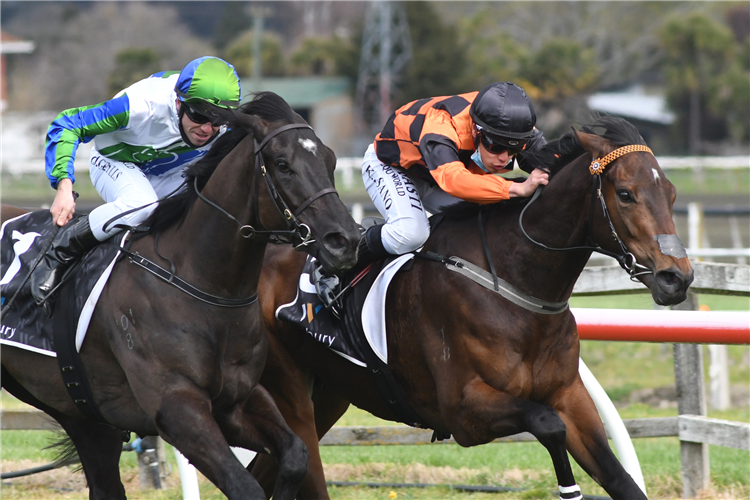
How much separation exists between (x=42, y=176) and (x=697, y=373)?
23103 mm

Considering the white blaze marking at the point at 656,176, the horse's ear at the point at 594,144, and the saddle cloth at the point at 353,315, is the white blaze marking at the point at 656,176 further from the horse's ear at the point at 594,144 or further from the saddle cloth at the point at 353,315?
the saddle cloth at the point at 353,315

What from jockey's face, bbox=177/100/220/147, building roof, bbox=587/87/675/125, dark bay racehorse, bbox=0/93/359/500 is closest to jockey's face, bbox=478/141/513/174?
dark bay racehorse, bbox=0/93/359/500

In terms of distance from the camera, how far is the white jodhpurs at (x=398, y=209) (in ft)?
13.4

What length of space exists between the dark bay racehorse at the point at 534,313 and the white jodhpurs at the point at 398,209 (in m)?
0.13

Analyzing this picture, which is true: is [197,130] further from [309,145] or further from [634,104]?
[634,104]

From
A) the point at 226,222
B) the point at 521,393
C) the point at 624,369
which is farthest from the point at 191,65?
the point at 624,369

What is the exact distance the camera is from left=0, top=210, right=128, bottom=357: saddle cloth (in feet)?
12.9

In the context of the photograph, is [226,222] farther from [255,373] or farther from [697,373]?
[697,373]

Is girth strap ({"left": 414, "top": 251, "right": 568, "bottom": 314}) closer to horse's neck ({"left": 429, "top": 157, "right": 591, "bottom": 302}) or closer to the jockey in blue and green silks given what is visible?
horse's neck ({"left": 429, "top": 157, "right": 591, "bottom": 302})

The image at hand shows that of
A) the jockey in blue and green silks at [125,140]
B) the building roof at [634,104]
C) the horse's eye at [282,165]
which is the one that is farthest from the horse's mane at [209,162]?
the building roof at [634,104]

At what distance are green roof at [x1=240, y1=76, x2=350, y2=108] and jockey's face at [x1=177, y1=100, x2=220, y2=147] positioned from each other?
40631 mm

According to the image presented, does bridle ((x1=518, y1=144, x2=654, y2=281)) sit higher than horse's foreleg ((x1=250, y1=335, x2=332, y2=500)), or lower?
higher

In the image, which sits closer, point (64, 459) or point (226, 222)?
point (226, 222)

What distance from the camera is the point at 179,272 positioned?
3719mm
